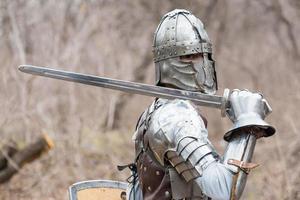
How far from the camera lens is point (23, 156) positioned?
26.2 feet

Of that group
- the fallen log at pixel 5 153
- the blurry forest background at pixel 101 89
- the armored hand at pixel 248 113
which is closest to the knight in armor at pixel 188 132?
the armored hand at pixel 248 113

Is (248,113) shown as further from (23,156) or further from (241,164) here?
(23,156)

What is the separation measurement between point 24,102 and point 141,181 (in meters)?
5.62

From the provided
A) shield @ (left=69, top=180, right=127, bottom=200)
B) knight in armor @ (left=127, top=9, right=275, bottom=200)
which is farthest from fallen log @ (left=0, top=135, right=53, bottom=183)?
knight in armor @ (left=127, top=9, right=275, bottom=200)

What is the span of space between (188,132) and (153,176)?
0.34m

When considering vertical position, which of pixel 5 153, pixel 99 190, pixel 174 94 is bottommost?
pixel 99 190

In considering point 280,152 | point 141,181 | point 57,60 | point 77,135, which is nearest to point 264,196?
point 280,152

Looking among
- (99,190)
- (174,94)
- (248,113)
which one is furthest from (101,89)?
(248,113)

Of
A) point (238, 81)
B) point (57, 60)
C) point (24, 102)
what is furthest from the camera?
Answer: point (238, 81)

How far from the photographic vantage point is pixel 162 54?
3.63m

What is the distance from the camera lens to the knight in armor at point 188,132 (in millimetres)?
3244

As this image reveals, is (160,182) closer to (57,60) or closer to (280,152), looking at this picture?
(280,152)

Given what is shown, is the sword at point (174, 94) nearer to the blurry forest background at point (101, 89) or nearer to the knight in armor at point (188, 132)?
the knight in armor at point (188, 132)

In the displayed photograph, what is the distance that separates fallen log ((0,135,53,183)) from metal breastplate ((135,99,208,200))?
14.3 ft
